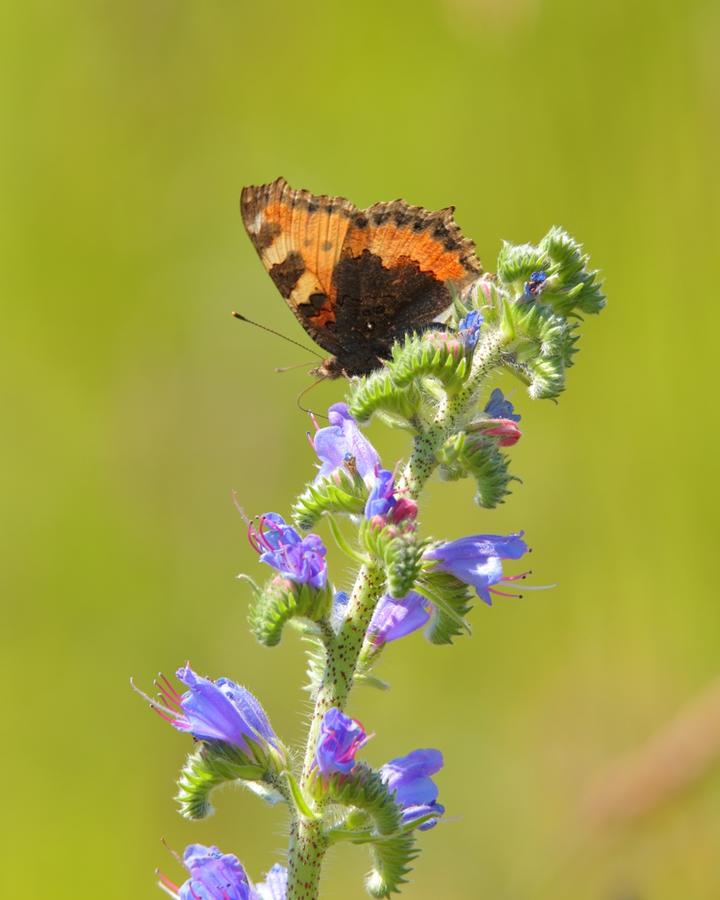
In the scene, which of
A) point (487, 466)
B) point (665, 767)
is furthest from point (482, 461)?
point (665, 767)

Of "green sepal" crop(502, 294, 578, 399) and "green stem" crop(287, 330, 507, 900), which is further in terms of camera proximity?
"green sepal" crop(502, 294, 578, 399)

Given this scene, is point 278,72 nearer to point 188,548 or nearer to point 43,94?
point 43,94

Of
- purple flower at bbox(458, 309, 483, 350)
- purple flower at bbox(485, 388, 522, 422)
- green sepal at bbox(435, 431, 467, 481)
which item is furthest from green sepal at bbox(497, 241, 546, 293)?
green sepal at bbox(435, 431, 467, 481)

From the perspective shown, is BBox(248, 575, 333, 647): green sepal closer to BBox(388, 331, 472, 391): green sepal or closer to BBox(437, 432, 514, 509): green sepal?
BBox(437, 432, 514, 509): green sepal

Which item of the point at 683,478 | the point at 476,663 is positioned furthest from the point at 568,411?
the point at 476,663

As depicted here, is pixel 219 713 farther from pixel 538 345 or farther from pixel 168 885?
pixel 538 345

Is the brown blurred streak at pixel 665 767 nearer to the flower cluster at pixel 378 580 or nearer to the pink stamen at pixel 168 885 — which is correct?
the flower cluster at pixel 378 580

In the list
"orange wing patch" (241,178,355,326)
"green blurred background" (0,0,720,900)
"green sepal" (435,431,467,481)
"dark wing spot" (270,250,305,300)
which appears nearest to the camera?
"green sepal" (435,431,467,481)
